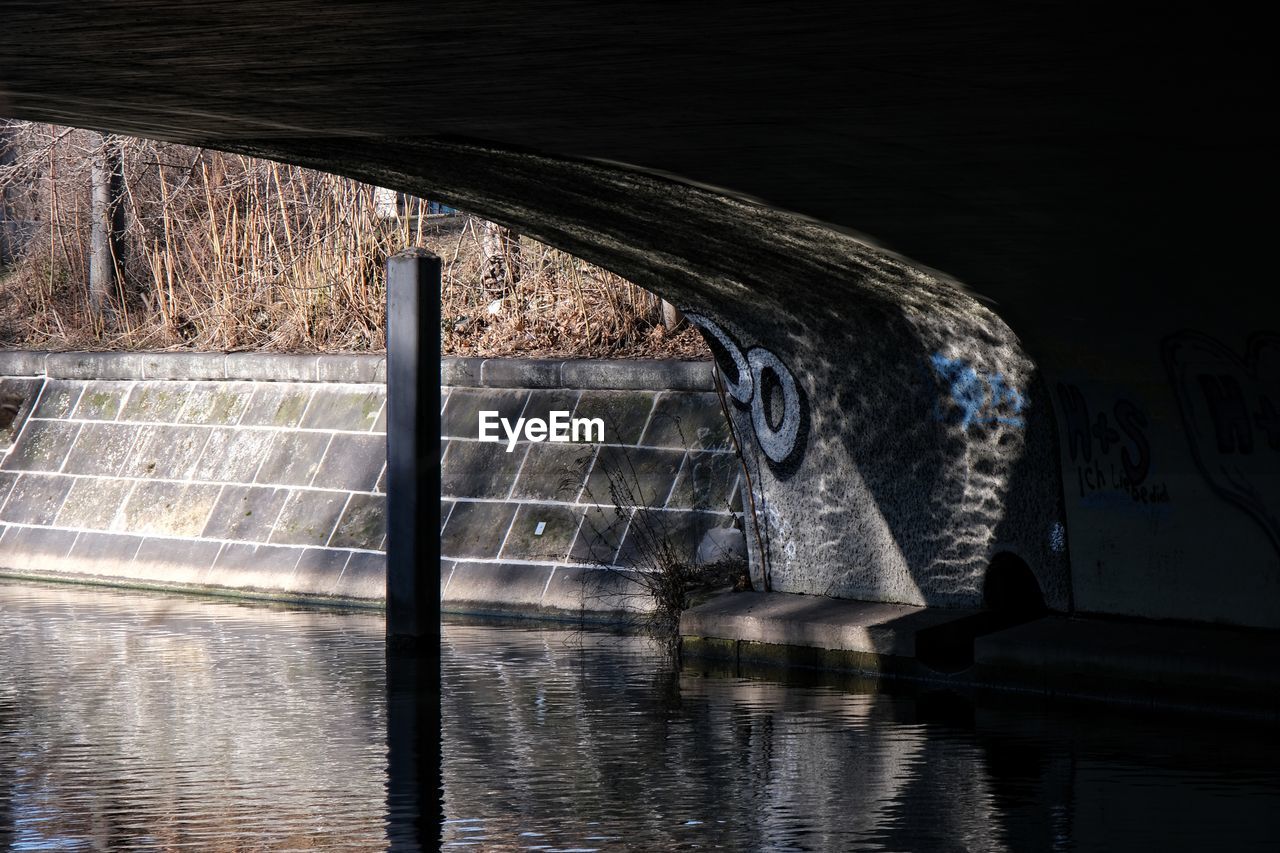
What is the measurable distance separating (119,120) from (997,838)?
4.59 m

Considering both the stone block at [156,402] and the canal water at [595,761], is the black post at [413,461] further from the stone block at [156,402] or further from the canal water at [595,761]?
the stone block at [156,402]

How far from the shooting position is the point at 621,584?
14.5 m

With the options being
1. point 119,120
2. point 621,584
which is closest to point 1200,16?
point 119,120

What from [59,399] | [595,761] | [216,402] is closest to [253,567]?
[216,402]

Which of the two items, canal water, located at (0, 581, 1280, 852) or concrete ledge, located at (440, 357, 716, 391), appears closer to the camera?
canal water, located at (0, 581, 1280, 852)

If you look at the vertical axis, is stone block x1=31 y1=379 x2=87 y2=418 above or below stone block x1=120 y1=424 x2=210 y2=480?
above

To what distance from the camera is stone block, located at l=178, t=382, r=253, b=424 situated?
18500 millimetres

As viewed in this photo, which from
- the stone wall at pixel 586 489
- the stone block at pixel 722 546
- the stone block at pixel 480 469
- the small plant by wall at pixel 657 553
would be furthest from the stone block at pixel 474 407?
the stone block at pixel 722 546

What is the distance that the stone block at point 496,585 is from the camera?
14961mm

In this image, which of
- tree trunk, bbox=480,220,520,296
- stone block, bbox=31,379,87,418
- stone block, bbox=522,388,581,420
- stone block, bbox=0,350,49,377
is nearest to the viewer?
stone block, bbox=522,388,581,420

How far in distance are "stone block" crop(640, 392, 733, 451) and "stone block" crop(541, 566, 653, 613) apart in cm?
110

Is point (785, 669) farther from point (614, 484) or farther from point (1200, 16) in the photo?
point (1200, 16)

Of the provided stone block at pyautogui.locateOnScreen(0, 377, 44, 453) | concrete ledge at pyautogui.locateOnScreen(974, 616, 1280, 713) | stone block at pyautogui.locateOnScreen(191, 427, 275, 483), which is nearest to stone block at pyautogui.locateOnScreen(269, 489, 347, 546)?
stone block at pyautogui.locateOnScreen(191, 427, 275, 483)

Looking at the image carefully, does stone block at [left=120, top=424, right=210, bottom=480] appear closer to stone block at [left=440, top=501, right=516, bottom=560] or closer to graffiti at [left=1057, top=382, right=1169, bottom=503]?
stone block at [left=440, top=501, right=516, bottom=560]
